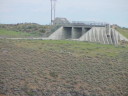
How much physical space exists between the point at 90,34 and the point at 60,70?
71.6 feet

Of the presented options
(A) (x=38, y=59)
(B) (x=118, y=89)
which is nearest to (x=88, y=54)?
(A) (x=38, y=59)

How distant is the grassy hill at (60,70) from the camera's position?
36.5 meters

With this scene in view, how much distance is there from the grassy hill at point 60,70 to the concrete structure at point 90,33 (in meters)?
9.05

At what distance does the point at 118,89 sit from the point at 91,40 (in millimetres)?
24398

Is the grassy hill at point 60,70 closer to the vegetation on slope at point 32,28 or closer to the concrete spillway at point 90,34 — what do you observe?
the concrete spillway at point 90,34

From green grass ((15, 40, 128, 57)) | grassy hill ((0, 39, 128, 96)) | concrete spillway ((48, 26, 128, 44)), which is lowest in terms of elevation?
grassy hill ((0, 39, 128, 96))

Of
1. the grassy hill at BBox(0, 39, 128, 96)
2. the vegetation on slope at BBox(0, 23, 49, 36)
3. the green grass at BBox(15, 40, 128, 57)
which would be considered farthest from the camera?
the vegetation on slope at BBox(0, 23, 49, 36)

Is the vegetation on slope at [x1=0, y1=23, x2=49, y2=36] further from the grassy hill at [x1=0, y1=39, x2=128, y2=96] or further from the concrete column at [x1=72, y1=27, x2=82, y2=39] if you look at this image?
the grassy hill at [x1=0, y1=39, x2=128, y2=96]

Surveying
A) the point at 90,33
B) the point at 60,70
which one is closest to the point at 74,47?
the point at 90,33

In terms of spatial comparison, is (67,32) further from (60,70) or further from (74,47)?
(60,70)

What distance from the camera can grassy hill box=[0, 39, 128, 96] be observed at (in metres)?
36.5

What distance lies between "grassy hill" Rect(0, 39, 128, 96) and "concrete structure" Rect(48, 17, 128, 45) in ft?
29.7

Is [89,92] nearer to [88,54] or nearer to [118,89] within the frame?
[118,89]

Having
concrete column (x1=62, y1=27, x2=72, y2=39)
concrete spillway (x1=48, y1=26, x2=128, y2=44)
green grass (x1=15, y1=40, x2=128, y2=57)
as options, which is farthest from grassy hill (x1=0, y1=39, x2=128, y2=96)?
concrete column (x1=62, y1=27, x2=72, y2=39)
